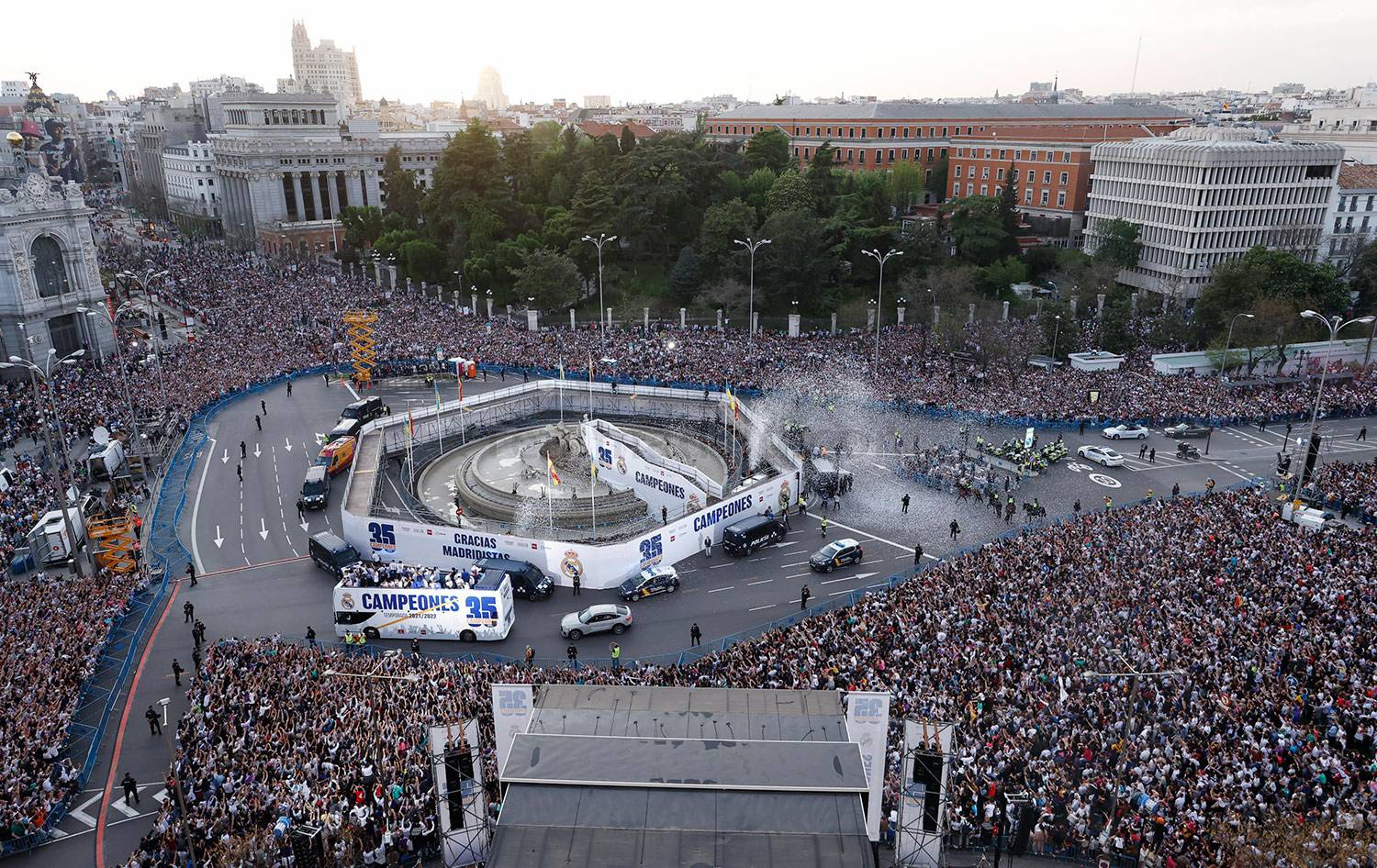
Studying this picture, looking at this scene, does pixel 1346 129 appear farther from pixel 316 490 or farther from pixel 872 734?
pixel 872 734

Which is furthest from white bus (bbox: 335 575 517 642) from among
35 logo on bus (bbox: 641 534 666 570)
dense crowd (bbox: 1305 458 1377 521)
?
dense crowd (bbox: 1305 458 1377 521)

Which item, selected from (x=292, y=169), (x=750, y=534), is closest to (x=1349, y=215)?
(x=750, y=534)

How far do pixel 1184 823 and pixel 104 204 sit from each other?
6484 inches

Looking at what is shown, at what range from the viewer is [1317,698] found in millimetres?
19109

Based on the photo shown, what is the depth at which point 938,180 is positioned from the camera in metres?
88.1

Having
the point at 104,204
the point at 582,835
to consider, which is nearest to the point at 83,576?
the point at 582,835

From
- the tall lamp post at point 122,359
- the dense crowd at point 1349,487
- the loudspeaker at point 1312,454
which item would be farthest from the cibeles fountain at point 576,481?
the dense crowd at point 1349,487

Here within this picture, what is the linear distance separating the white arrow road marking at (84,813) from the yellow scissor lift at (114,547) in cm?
1148

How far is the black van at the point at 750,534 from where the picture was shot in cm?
3086

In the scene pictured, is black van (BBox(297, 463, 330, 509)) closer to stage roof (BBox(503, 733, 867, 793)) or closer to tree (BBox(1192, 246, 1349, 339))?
stage roof (BBox(503, 733, 867, 793))

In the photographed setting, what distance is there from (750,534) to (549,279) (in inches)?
1426

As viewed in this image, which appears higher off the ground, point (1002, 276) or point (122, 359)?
point (1002, 276)

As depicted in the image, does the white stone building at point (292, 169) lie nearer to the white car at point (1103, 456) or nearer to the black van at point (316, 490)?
the black van at point (316, 490)

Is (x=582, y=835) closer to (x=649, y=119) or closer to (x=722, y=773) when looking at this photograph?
(x=722, y=773)
